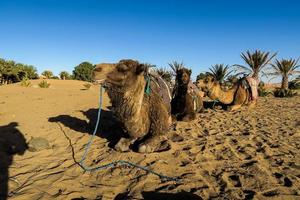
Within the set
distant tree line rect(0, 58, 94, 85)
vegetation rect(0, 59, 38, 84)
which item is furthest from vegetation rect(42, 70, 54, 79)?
vegetation rect(0, 59, 38, 84)

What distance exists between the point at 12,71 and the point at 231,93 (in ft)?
84.2

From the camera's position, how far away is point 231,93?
1121cm

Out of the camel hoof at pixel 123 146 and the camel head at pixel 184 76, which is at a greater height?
the camel head at pixel 184 76

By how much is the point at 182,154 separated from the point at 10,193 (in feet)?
9.38

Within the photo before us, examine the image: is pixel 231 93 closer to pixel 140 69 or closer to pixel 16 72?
pixel 140 69

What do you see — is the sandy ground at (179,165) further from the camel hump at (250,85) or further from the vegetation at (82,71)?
the vegetation at (82,71)

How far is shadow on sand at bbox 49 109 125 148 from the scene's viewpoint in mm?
6654

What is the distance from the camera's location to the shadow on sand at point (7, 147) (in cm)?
452

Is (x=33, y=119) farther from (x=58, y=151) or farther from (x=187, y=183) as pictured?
(x=187, y=183)

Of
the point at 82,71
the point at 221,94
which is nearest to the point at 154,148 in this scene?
the point at 221,94

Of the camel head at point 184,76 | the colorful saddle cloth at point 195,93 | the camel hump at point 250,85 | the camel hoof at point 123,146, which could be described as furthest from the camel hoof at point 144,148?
the camel hump at point 250,85

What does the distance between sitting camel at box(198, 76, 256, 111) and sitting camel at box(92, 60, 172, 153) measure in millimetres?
4467

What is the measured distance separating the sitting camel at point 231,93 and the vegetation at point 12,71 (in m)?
25.0

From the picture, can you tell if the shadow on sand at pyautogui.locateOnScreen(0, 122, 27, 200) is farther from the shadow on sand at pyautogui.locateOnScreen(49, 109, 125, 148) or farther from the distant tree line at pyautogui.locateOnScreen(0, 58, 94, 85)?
the distant tree line at pyautogui.locateOnScreen(0, 58, 94, 85)
